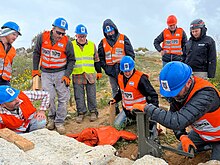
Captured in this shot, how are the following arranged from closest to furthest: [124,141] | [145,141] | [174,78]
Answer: [174,78] → [145,141] → [124,141]

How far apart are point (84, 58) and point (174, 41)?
2.28 metres

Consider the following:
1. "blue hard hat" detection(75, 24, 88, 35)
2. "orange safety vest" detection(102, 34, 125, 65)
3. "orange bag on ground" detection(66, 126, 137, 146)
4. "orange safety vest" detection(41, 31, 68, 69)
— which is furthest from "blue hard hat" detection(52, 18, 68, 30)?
"orange bag on ground" detection(66, 126, 137, 146)

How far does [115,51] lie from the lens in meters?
5.68

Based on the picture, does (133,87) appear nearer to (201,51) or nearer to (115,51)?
(115,51)

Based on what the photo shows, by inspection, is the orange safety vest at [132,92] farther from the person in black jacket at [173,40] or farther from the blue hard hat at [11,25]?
the person in black jacket at [173,40]

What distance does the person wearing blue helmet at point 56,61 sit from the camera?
16.8 feet

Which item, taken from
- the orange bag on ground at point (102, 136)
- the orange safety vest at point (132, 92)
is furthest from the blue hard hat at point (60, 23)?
the orange bag on ground at point (102, 136)

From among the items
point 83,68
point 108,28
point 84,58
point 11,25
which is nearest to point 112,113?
point 83,68

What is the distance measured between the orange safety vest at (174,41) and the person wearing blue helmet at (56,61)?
2.53 m

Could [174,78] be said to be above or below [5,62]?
below

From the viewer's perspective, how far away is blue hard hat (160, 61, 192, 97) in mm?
2826

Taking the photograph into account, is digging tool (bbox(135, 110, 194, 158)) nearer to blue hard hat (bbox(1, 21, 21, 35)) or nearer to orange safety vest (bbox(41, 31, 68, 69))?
orange safety vest (bbox(41, 31, 68, 69))

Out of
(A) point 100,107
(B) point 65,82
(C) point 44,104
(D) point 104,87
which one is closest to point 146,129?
(C) point 44,104

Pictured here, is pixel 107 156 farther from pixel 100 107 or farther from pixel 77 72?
pixel 100 107
